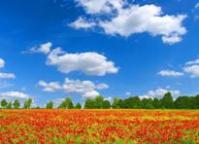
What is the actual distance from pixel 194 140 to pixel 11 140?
23.0 ft

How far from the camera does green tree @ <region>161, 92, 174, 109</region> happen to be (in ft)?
313

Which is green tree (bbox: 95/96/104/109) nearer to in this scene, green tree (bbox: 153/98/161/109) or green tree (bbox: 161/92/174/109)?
green tree (bbox: 153/98/161/109)

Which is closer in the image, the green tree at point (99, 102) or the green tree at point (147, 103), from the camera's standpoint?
the green tree at point (147, 103)

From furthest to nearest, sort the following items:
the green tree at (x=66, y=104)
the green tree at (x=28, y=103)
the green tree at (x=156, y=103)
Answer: the green tree at (x=28, y=103) → the green tree at (x=66, y=104) → the green tree at (x=156, y=103)

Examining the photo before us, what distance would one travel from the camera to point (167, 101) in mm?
96312

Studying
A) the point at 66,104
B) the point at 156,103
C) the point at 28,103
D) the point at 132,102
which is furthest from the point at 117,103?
the point at 28,103

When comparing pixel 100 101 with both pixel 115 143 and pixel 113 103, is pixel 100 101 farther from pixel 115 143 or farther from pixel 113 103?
pixel 115 143

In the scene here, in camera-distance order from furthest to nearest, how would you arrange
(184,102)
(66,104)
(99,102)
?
(99,102)
(66,104)
(184,102)

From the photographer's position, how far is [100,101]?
98.7m

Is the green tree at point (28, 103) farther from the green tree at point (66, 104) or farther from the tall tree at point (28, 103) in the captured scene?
the green tree at point (66, 104)

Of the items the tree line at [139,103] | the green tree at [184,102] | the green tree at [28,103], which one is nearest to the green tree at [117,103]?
the tree line at [139,103]

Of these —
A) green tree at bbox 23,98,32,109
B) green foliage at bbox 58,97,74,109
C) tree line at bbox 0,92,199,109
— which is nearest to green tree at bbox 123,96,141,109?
tree line at bbox 0,92,199,109

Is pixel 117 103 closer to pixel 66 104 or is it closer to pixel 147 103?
pixel 147 103

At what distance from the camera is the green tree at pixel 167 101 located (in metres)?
95.5
